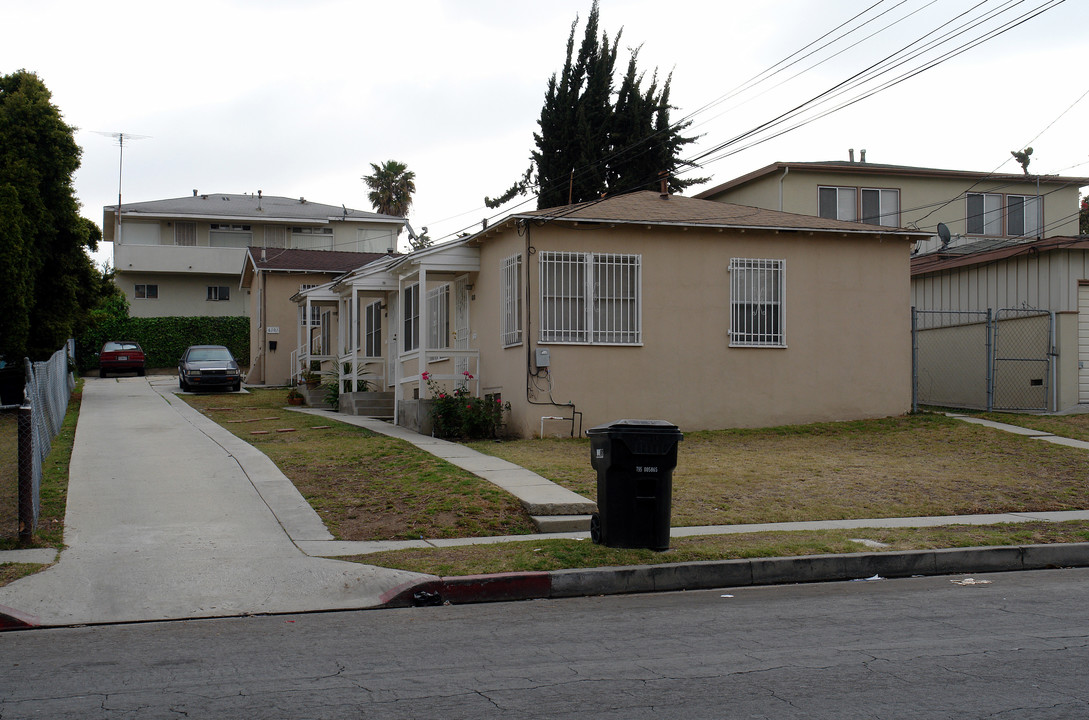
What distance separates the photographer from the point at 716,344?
18109 millimetres

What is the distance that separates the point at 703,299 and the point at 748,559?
9.65 metres

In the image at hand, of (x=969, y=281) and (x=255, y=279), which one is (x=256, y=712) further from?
(x=255, y=279)

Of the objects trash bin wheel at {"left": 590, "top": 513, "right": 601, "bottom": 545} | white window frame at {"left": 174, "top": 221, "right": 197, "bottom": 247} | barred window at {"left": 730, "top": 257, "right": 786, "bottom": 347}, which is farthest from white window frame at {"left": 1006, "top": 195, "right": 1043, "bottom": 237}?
white window frame at {"left": 174, "top": 221, "right": 197, "bottom": 247}

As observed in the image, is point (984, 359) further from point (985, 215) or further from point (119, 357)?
point (119, 357)

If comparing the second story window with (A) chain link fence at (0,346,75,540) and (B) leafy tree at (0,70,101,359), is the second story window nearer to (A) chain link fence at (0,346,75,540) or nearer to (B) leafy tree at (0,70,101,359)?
(B) leafy tree at (0,70,101,359)

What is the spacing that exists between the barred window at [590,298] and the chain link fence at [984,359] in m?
5.83

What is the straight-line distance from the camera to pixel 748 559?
8.99 m

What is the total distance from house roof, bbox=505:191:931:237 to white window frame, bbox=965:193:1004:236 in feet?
41.8

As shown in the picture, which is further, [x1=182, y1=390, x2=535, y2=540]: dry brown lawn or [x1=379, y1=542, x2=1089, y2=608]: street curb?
[x1=182, y1=390, x2=535, y2=540]: dry brown lawn

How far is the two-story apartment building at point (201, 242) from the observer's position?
47.7 m

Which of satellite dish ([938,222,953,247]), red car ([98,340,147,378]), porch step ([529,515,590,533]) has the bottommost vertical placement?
porch step ([529,515,590,533])

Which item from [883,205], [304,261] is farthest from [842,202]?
[304,261]

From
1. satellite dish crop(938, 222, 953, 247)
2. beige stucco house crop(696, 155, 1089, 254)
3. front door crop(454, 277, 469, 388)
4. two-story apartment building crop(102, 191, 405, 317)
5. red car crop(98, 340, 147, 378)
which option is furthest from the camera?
two-story apartment building crop(102, 191, 405, 317)

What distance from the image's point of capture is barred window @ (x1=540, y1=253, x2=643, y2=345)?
1723cm
